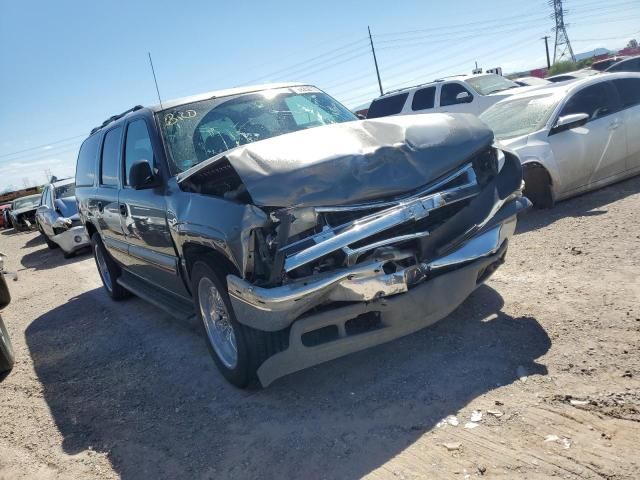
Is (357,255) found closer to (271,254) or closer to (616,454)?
(271,254)

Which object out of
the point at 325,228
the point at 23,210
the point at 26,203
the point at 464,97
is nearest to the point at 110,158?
the point at 325,228

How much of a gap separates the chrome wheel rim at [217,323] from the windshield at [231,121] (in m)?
1.02

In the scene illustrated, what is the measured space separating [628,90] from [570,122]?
66.0 inches

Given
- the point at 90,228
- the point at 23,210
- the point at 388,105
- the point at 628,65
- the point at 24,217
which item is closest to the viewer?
the point at 90,228

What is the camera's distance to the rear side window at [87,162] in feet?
21.4

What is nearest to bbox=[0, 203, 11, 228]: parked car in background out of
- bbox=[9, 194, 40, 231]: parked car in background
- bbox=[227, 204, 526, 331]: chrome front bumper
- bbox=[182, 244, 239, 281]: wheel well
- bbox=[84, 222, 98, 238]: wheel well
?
bbox=[9, 194, 40, 231]: parked car in background

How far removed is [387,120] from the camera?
3.88 m

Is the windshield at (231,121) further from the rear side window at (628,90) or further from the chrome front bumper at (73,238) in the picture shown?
the chrome front bumper at (73,238)

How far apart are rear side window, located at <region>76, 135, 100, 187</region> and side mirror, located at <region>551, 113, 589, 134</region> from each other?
5760 millimetres

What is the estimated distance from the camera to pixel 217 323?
4020 mm

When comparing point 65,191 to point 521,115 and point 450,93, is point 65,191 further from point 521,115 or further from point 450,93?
point 521,115

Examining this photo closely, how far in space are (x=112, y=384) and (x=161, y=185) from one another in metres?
1.74

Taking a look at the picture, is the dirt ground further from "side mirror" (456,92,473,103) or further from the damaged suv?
"side mirror" (456,92,473,103)

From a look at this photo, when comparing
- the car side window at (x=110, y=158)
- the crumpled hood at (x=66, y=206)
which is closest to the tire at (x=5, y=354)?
the car side window at (x=110, y=158)
